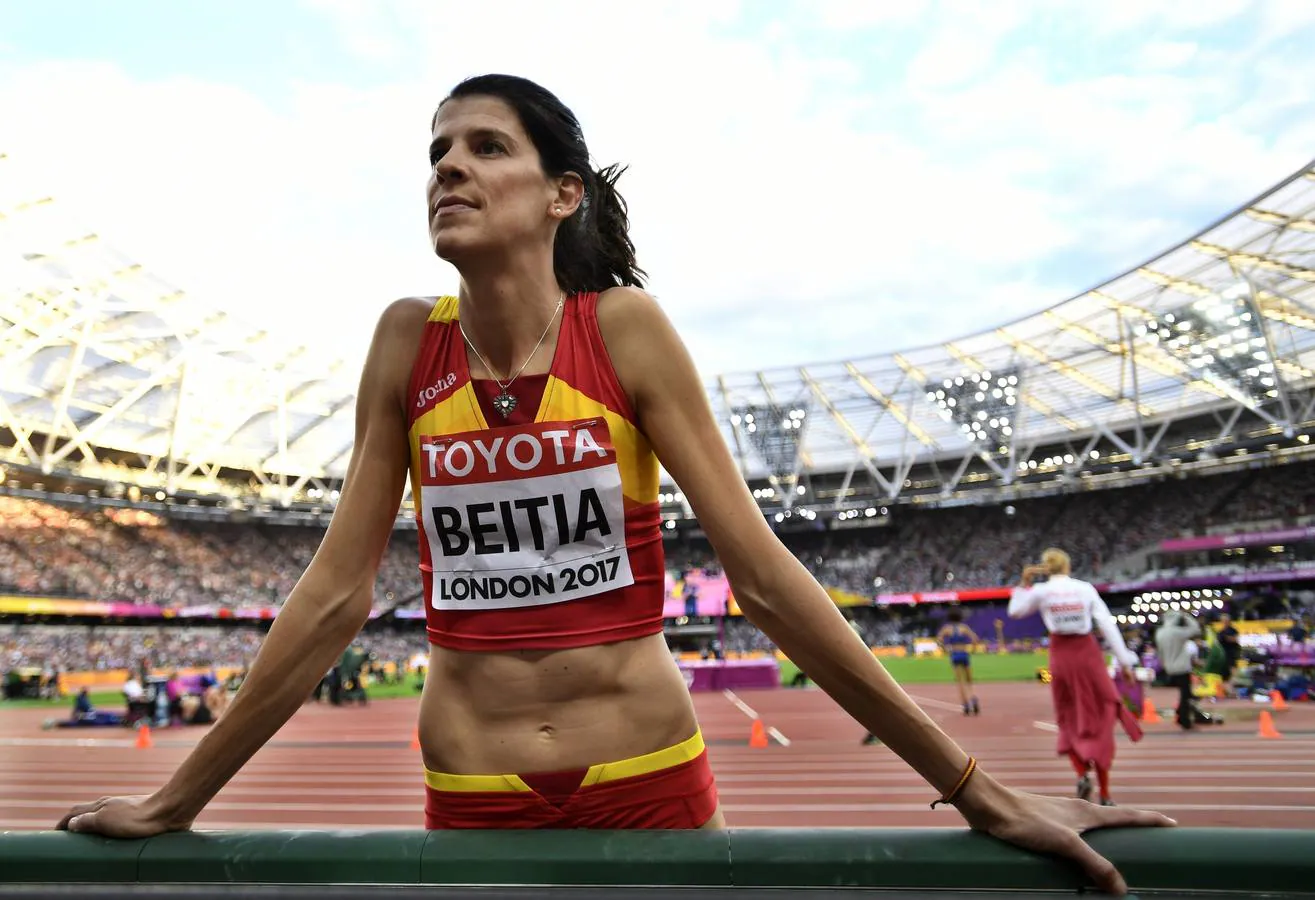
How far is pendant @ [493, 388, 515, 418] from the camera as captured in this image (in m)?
1.28

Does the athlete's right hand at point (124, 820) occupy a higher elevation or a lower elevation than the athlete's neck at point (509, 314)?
lower

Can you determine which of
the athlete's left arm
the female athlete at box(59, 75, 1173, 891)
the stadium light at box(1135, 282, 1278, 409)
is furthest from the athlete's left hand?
the stadium light at box(1135, 282, 1278, 409)

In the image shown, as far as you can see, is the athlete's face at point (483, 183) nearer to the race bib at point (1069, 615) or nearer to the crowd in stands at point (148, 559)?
the race bib at point (1069, 615)

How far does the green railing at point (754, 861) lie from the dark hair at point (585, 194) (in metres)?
0.89

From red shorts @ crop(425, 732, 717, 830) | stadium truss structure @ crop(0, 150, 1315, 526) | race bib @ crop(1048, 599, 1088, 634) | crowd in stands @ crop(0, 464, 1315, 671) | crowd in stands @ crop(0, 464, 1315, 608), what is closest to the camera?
red shorts @ crop(425, 732, 717, 830)

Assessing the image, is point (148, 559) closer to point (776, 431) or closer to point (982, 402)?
point (776, 431)

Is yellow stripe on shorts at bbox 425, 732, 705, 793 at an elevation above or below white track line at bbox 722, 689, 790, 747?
above

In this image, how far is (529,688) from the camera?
3.93ft

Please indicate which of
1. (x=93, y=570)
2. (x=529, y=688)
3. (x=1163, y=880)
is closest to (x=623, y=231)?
(x=529, y=688)

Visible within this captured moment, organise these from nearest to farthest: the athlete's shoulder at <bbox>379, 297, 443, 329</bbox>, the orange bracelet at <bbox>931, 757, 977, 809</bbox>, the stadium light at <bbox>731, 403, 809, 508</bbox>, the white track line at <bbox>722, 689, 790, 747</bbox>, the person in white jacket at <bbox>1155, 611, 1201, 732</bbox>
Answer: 1. the orange bracelet at <bbox>931, 757, 977, 809</bbox>
2. the athlete's shoulder at <bbox>379, 297, 443, 329</bbox>
3. the person in white jacket at <bbox>1155, 611, 1201, 732</bbox>
4. the white track line at <bbox>722, 689, 790, 747</bbox>
5. the stadium light at <bbox>731, 403, 809, 508</bbox>

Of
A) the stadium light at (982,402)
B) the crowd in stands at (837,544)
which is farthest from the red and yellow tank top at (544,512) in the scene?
the crowd in stands at (837,544)

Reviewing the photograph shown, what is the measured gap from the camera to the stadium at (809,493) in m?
17.6

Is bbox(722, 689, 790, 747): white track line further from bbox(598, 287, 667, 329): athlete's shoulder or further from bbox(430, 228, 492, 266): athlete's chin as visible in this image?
bbox(430, 228, 492, 266): athlete's chin

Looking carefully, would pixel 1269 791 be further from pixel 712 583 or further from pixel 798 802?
pixel 712 583
